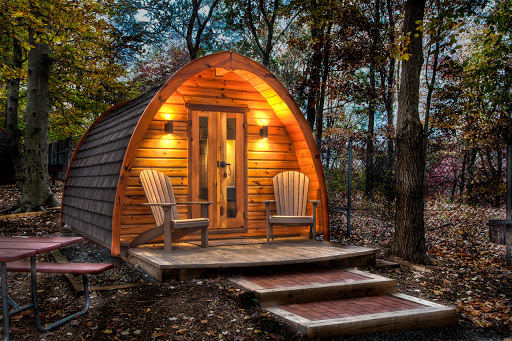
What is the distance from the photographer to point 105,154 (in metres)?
6.16

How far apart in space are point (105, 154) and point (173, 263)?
2.58 metres

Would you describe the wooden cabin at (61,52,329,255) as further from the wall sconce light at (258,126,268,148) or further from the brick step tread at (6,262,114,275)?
the brick step tread at (6,262,114,275)

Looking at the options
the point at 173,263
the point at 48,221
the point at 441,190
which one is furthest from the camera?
the point at 441,190

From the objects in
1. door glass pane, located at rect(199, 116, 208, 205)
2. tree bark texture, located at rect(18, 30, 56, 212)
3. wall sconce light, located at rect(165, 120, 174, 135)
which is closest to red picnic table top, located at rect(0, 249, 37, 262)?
wall sconce light, located at rect(165, 120, 174, 135)

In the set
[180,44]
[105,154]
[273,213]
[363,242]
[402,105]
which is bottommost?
[363,242]

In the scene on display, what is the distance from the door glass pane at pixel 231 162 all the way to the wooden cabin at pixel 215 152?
16 mm

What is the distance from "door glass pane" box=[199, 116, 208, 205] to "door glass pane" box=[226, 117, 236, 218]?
349mm

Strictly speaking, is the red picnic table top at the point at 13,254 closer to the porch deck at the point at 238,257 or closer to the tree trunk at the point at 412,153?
the porch deck at the point at 238,257

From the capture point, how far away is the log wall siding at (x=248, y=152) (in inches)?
232

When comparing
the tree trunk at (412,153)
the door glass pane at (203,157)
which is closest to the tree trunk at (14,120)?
the door glass pane at (203,157)

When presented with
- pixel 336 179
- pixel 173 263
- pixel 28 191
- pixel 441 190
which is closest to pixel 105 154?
pixel 173 263

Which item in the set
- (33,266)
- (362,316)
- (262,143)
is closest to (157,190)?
(262,143)

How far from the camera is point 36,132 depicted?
8.73 m

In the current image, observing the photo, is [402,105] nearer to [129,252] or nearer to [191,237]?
[191,237]
